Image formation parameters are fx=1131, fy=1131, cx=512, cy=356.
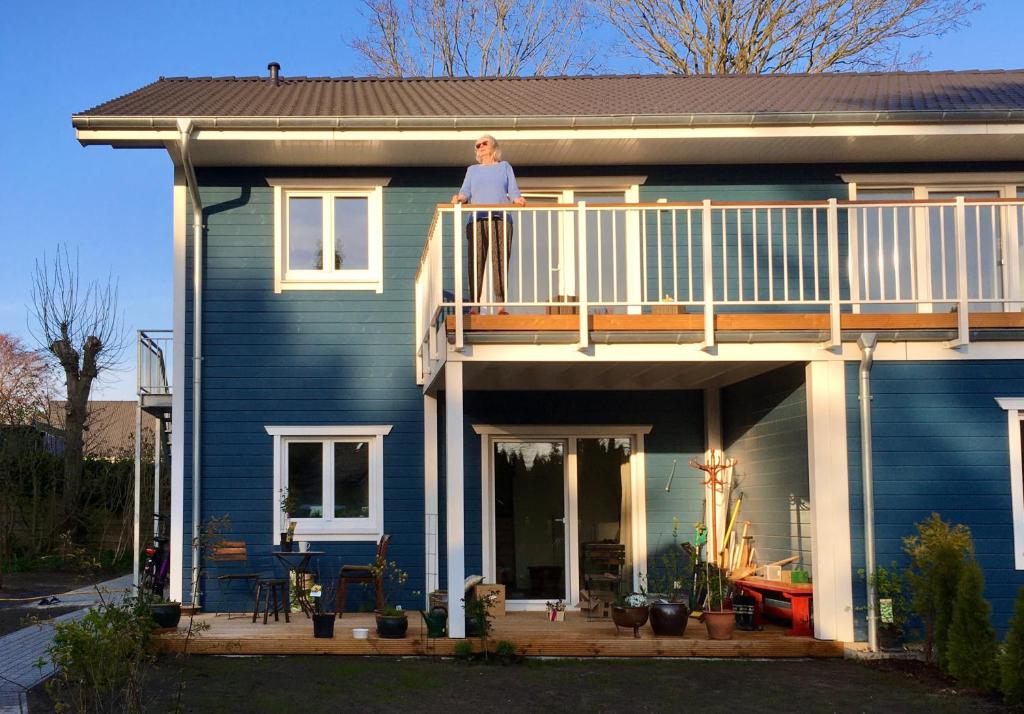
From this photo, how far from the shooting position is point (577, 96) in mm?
12500

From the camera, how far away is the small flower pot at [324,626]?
29.8ft

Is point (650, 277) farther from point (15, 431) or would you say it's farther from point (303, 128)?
point (15, 431)

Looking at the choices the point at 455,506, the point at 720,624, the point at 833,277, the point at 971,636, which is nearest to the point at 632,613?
the point at 720,624

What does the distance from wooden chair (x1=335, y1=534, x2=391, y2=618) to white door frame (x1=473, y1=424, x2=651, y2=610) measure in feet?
3.62

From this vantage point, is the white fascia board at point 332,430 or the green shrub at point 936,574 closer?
the green shrub at point 936,574

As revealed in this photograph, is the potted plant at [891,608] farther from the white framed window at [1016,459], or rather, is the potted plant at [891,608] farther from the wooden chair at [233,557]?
the wooden chair at [233,557]

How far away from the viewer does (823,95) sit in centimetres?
1247

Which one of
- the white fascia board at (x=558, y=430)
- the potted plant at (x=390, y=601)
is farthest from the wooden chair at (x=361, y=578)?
the white fascia board at (x=558, y=430)

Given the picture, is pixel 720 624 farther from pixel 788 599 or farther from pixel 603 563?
pixel 603 563

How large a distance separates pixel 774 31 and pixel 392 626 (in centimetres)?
1563

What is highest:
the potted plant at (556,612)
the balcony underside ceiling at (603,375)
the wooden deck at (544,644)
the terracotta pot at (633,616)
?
the balcony underside ceiling at (603,375)

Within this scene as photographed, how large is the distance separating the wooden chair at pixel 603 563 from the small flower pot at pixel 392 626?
115 inches

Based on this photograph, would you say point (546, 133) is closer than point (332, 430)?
Yes

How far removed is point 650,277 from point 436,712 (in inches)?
227
